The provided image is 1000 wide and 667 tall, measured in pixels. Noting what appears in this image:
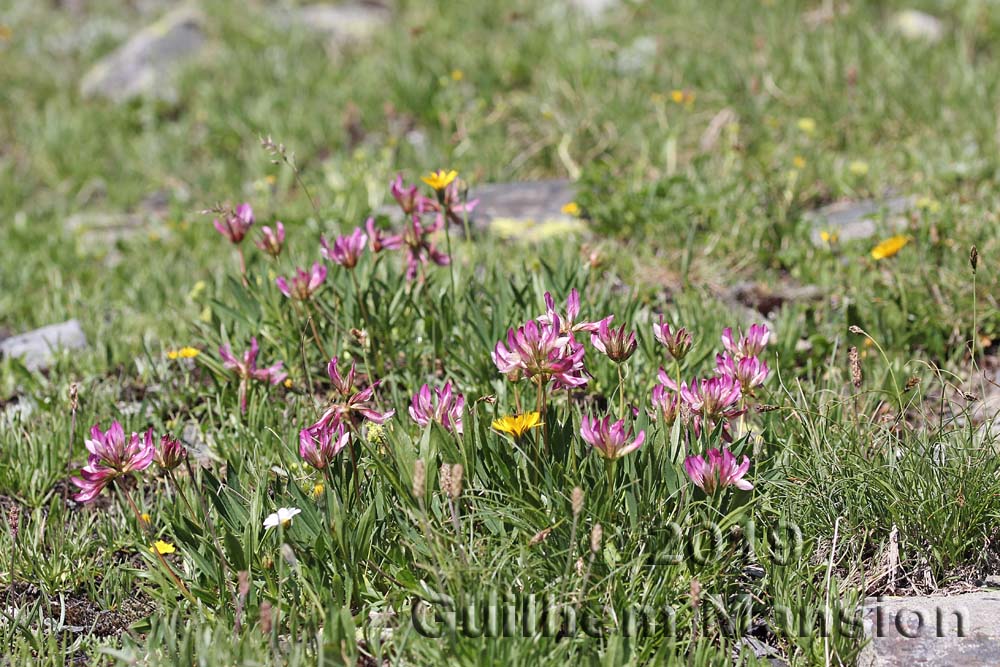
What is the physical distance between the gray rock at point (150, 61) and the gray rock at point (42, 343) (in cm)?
381

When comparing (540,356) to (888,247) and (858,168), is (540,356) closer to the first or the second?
(888,247)

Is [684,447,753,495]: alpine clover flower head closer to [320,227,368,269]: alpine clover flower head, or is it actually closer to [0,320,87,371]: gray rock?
[320,227,368,269]: alpine clover flower head

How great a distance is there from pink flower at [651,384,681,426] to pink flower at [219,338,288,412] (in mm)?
1324

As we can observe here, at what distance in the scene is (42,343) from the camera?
13.3ft

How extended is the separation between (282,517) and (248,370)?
3.09ft

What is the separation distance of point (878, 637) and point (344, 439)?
4.37ft

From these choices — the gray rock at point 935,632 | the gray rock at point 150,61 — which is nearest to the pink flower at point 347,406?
the gray rock at point 935,632

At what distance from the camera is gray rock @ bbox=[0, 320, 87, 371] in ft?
12.8

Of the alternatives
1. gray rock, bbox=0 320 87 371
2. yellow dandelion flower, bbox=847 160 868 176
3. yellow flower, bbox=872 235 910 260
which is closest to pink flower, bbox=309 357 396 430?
gray rock, bbox=0 320 87 371

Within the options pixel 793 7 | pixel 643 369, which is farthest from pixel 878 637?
pixel 793 7

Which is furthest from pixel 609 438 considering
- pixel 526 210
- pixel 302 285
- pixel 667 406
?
pixel 526 210

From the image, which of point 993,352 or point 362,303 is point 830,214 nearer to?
point 993,352

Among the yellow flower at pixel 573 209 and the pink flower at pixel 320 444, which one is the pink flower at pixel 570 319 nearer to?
the pink flower at pixel 320 444

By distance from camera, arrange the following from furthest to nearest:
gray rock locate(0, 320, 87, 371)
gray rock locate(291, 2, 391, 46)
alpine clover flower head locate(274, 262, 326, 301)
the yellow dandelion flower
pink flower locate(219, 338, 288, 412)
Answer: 1. gray rock locate(291, 2, 391, 46)
2. the yellow dandelion flower
3. gray rock locate(0, 320, 87, 371)
4. pink flower locate(219, 338, 288, 412)
5. alpine clover flower head locate(274, 262, 326, 301)
